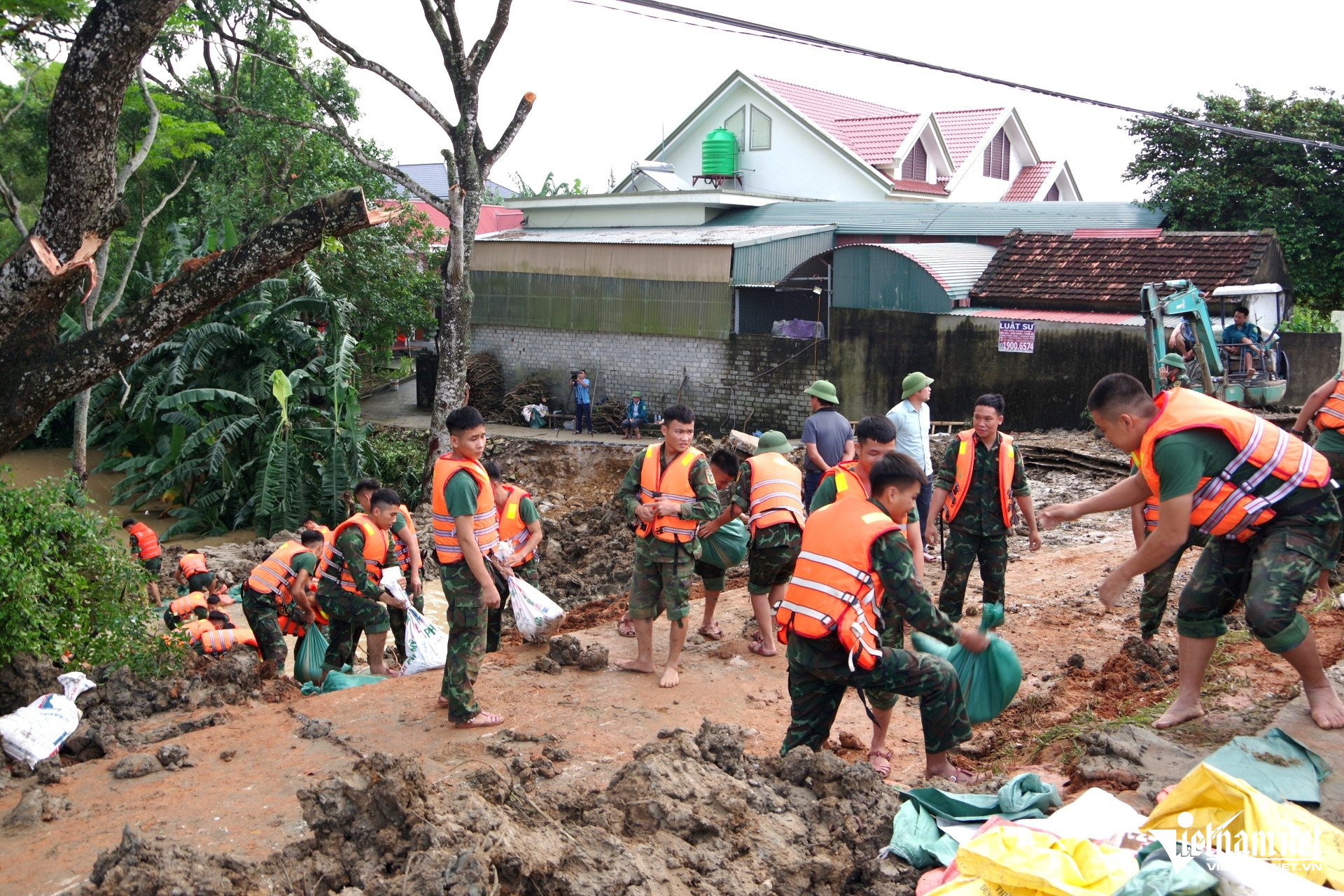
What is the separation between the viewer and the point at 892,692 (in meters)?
4.80

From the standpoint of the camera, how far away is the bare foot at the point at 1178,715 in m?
5.01

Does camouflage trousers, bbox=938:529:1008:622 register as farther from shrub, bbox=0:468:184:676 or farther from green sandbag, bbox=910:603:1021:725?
shrub, bbox=0:468:184:676

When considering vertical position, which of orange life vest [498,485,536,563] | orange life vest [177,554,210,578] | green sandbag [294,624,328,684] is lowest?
green sandbag [294,624,328,684]

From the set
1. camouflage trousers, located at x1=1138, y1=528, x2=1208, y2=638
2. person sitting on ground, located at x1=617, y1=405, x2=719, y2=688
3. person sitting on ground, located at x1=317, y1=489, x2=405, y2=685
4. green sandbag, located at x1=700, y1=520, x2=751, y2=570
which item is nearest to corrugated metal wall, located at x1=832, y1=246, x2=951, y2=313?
green sandbag, located at x1=700, y1=520, x2=751, y2=570

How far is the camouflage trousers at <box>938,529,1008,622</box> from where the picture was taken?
732cm

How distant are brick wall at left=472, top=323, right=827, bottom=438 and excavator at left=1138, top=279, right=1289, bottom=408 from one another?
6913 millimetres

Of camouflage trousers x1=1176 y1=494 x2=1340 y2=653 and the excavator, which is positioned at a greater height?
the excavator

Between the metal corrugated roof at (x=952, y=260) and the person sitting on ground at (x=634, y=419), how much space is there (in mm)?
5554

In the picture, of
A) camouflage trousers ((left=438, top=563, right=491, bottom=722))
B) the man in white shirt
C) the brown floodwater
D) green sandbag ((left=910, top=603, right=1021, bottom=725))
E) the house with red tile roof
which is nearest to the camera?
green sandbag ((left=910, top=603, right=1021, bottom=725))

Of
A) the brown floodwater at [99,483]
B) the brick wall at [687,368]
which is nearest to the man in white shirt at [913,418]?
the brick wall at [687,368]

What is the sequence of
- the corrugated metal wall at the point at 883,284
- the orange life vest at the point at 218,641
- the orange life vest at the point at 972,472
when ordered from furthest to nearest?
the corrugated metal wall at the point at 883,284, the orange life vest at the point at 218,641, the orange life vest at the point at 972,472

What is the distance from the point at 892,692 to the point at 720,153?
31.3m

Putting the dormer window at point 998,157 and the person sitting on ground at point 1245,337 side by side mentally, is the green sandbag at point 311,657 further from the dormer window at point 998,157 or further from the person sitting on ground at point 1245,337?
the dormer window at point 998,157

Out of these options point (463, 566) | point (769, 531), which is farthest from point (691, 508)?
point (463, 566)
